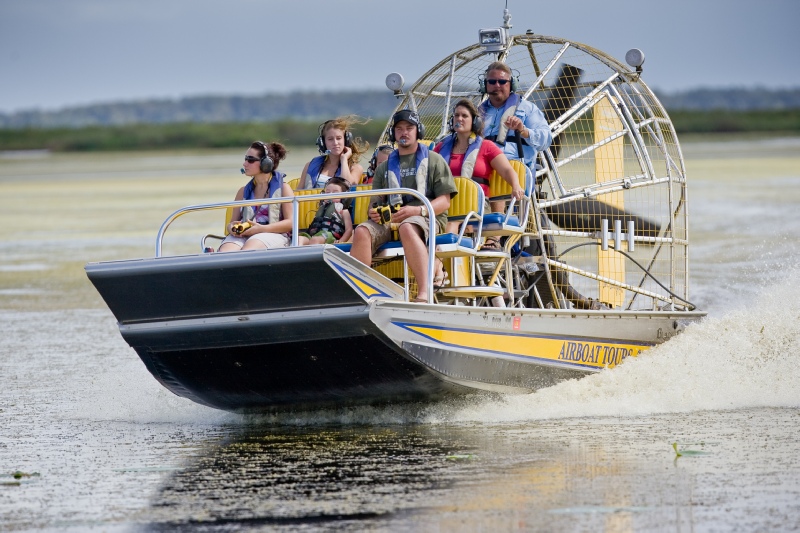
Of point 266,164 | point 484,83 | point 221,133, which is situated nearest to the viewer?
point 266,164

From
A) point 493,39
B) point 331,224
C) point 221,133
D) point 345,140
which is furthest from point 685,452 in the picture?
point 221,133

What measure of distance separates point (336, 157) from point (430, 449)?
2748mm

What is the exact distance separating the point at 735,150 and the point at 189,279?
5671 centimetres

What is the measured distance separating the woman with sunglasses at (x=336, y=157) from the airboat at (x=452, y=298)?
0.26 meters

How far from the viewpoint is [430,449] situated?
309 inches

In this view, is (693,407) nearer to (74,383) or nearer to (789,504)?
(789,504)

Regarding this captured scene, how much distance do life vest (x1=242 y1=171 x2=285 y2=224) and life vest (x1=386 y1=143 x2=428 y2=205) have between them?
2.88 feet

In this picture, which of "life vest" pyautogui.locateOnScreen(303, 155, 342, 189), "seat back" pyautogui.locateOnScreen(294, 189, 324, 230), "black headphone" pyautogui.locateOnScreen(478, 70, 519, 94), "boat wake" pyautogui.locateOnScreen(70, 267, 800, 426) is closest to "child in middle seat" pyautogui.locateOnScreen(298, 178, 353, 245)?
"seat back" pyautogui.locateOnScreen(294, 189, 324, 230)

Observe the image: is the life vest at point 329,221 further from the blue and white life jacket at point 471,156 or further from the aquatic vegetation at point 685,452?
the aquatic vegetation at point 685,452

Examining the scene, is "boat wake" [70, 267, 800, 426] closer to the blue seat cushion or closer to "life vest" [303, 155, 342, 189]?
the blue seat cushion

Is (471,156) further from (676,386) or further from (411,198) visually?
(676,386)

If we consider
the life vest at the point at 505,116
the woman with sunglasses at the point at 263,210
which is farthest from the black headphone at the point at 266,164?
the life vest at the point at 505,116

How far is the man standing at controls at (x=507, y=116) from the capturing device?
32.3ft

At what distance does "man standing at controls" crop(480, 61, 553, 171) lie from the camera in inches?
388
